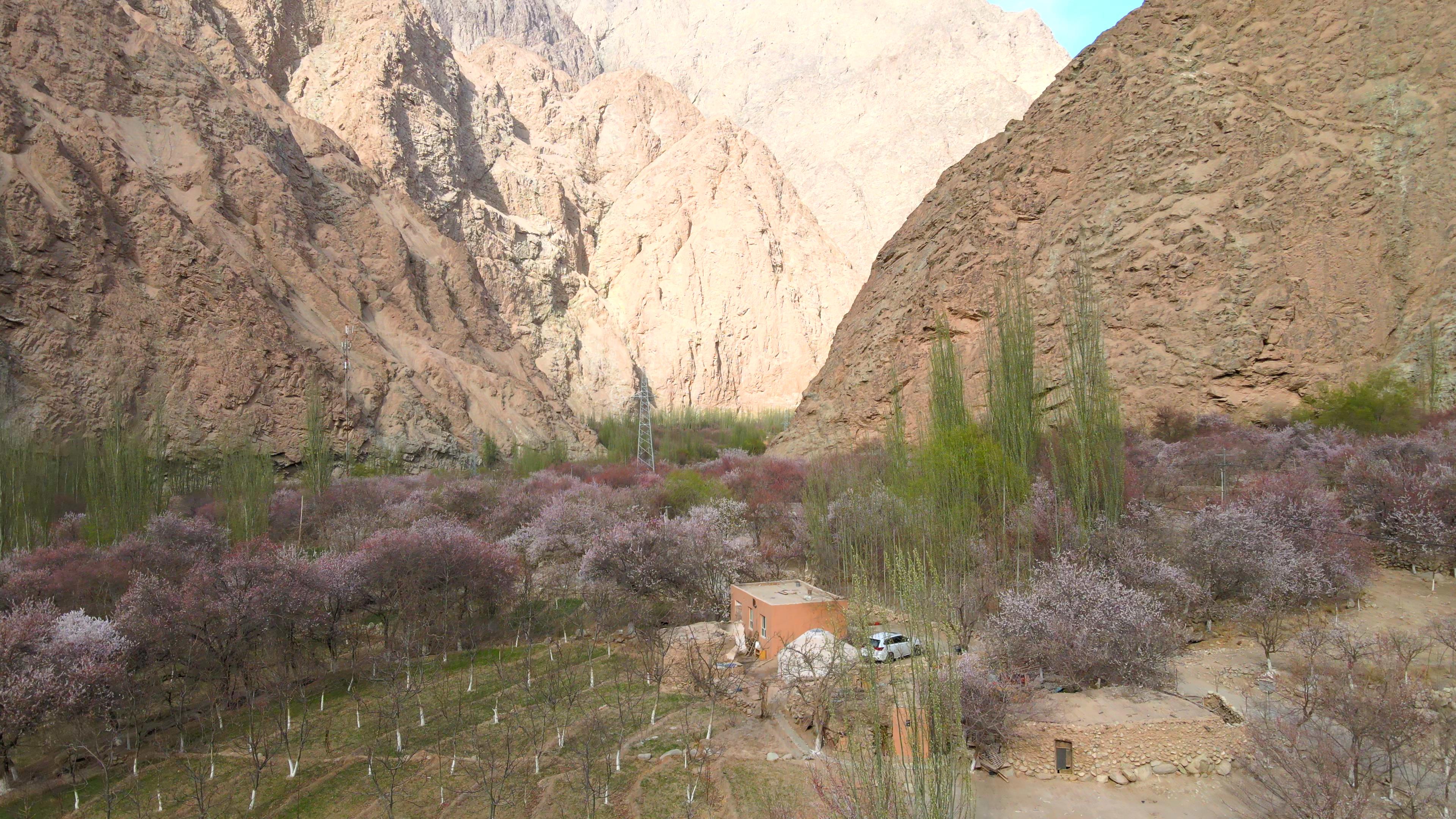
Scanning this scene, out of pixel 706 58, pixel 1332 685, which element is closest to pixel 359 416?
pixel 1332 685

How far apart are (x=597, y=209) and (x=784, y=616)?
184ft

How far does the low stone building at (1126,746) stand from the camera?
8.09m

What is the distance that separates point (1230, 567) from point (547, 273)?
49828mm

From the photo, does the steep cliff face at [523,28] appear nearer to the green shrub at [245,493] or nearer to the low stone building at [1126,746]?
the green shrub at [245,493]

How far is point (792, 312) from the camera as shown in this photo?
6053 cm

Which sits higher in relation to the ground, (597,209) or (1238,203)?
(597,209)

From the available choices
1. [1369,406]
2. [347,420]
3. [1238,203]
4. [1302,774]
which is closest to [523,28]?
[347,420]

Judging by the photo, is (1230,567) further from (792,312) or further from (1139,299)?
(792,312)

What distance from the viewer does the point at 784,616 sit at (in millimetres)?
12055

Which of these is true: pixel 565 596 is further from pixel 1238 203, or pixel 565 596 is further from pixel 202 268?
pixel 1238 203

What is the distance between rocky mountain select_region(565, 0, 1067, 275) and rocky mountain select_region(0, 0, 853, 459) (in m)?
12.7

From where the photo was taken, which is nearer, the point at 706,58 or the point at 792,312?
the point at 792,312

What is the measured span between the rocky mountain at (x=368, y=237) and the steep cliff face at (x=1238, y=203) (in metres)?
22.4

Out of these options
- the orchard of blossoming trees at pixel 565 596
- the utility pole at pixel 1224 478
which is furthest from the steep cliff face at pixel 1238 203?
the utility pole at pixel 1224 478
